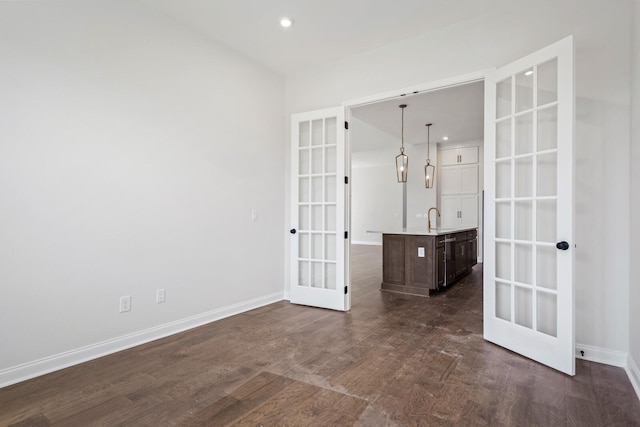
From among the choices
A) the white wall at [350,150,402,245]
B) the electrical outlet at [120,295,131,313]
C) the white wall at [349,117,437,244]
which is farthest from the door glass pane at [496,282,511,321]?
the white wall at [350,150,402,245]

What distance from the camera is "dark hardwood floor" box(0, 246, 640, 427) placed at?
175cm

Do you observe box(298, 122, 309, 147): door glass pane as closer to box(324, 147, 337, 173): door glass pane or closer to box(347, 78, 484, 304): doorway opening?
box(324, 147, 337, 173): door glass pane

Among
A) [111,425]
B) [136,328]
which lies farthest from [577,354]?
[136,328]

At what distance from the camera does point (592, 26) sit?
246 centimetres

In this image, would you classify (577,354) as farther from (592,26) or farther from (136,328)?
(136,328)

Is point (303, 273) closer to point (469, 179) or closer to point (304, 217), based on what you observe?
point (304, 217)

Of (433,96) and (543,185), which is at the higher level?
(433,96)

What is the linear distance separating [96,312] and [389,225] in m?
9.76

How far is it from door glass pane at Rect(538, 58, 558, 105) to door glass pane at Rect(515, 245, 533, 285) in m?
1.14

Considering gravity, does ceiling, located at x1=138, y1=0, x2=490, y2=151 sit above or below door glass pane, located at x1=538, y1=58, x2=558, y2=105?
above

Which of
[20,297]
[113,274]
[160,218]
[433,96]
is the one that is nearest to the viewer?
[20,297]

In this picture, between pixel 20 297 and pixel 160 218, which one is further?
pixel 160 218

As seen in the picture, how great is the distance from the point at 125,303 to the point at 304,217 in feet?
6.94

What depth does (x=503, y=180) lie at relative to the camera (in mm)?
2738
